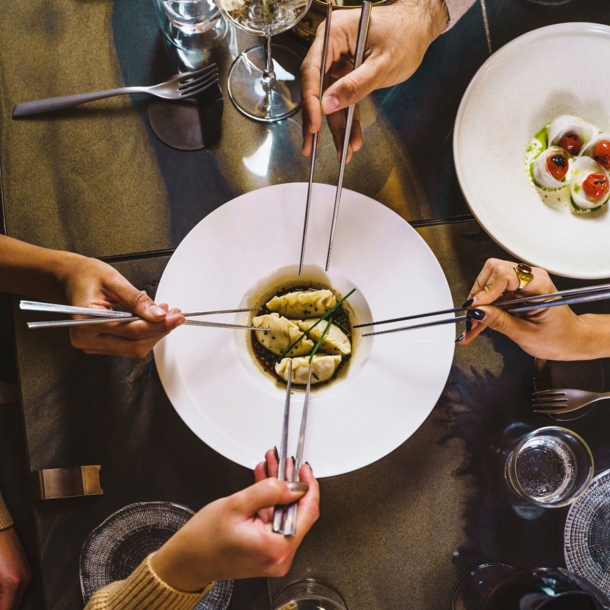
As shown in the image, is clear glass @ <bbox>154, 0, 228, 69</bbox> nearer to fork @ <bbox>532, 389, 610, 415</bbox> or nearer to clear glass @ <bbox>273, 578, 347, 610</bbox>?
fork @ <bbox>532, 389, 610, 415</bbox>

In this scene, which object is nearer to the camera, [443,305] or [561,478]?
[443,305]

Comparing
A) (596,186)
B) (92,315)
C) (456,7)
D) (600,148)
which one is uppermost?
(456,7)

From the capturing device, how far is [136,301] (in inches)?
53.4

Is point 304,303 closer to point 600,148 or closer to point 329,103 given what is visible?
point 329,103

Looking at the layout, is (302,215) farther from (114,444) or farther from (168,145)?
(114,444)

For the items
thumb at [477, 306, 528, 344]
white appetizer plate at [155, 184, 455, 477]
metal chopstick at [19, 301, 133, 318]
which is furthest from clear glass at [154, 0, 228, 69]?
thumb at [477, 306, 528, 344]

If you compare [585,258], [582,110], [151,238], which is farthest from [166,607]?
[582,110]

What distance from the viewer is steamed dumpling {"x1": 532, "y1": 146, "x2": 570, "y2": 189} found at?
159 centimetres

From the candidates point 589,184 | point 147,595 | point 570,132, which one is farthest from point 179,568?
point 570,132

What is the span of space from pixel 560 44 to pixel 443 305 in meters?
0.83

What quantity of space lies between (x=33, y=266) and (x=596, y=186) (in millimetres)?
1547

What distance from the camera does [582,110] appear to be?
5.47 ft

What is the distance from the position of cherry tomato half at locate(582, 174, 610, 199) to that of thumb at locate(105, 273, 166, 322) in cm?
119

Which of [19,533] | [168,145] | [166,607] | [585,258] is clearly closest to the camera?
[166,607]
